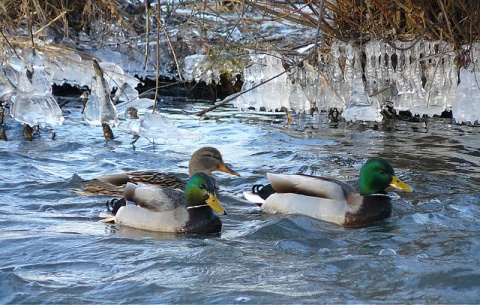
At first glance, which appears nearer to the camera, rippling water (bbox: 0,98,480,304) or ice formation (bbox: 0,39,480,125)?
rippling water (bbox: 0,98,480,304)

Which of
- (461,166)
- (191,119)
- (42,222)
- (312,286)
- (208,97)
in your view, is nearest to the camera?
(312,286)

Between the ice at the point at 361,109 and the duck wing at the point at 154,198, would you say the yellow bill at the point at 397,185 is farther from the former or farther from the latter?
the ice at the point at 361,109

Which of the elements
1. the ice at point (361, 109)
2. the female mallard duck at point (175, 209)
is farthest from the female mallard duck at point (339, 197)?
the ice at point (361, 109)

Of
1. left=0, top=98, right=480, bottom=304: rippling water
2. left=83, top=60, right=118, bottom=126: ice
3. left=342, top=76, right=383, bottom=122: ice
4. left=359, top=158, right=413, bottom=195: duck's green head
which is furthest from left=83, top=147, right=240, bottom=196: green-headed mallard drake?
left=83, top=60, right=118, bottom=126: ice

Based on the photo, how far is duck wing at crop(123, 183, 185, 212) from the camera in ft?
21.6

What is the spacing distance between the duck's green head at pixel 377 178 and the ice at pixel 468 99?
1.95 m

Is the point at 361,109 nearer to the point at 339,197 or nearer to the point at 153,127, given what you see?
the point at 153,127

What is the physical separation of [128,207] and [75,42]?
23.7 ft

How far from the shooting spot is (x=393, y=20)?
9656 millimetres

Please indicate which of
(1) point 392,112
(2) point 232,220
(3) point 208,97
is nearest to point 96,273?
(2) point 232,220

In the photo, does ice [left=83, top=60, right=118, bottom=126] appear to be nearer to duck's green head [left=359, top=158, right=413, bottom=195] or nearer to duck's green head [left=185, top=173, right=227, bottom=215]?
duck's green head [left=185, top=173, right=227, bottom=215]

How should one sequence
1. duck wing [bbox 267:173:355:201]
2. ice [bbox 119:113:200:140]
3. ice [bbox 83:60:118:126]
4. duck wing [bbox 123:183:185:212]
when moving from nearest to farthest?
duck wing [bbox 123:183:185:212] < duck wing [bbox 267:173:355:201] < ice [bbox 119:113:200:140] < ice [bbox 83:60:118:126]

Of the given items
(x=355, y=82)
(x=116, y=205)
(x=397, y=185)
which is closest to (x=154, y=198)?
(x=116, y=205)

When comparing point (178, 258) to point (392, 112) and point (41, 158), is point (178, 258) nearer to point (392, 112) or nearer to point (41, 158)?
point (41, 158)
